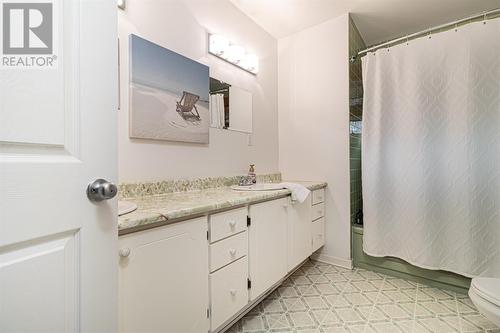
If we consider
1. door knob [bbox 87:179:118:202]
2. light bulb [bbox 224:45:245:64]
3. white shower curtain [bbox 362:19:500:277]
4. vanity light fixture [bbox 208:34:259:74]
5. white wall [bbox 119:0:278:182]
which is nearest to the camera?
door knob [bbox 87:179:118:202]

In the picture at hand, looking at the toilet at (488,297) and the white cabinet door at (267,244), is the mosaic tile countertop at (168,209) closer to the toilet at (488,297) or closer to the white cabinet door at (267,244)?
the white cabinet door at (267,244)

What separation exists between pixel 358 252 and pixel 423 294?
0.55m

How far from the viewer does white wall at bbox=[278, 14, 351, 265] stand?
2223 millimetres

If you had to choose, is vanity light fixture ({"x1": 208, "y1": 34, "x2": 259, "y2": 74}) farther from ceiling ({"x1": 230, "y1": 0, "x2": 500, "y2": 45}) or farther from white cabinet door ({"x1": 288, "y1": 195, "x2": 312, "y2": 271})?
white cabinet door ({"x1": 288, "y1": 195, "x2": 312, "y2": 271})

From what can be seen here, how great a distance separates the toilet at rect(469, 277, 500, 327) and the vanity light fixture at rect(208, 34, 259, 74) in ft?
7.04

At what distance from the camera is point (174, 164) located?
1549mm

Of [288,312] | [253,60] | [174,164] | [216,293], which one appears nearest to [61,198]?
[216,293]

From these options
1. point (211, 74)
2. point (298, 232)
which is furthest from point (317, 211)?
point (211, 74)

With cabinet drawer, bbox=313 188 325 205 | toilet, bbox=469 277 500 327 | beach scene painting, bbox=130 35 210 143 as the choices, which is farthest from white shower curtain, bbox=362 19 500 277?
beach scene painting, bbox=130 35 210 143

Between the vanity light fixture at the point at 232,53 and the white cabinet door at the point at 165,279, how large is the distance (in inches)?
54.3

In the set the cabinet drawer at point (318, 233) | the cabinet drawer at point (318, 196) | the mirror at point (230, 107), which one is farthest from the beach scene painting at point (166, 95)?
the cabinet drawer at point (318, 233)

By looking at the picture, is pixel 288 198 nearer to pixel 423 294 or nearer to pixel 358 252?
pixel 358 252

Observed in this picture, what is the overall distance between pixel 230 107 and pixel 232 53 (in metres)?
0.44

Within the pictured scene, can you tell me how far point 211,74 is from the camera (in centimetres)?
184
